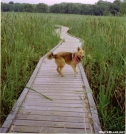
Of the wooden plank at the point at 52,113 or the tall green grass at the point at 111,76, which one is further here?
the tall green grass at the point at 111,76

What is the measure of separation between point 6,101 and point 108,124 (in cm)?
120

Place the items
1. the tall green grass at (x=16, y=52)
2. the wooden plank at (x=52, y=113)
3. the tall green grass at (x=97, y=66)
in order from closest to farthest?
the wooden plank at (x=52, y=113)
the tall green grass at (x=97, y=66)
the tall green grass at (x=16, y=52)

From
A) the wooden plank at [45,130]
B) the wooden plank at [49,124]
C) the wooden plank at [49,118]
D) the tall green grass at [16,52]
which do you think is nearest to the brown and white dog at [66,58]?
the tall green grass at [16,52]

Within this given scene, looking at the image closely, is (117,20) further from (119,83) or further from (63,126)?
(63,126)

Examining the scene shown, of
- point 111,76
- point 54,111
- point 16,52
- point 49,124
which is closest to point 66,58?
point 16,52

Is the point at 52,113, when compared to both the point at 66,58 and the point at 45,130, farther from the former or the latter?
the point at 66,58

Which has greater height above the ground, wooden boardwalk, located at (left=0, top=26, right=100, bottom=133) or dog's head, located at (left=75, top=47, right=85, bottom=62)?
dog's head, located at (left=75, top=47, right=85, bottom=62)

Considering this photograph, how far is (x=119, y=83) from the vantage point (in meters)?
3.35

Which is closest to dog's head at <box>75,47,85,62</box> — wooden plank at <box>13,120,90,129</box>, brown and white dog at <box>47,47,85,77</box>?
brown and white dog at <box>47,47,85,77</box>

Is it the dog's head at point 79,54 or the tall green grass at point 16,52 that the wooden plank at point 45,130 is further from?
the dog's head at point 79,54

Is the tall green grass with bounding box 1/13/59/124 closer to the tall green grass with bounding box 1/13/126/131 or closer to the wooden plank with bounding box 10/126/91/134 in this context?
the tall green grass with bounding box 1/13/126/131

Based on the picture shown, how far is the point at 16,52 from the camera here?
342cm

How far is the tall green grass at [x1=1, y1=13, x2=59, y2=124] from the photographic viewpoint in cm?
296

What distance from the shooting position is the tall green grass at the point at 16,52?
2.96 meters
